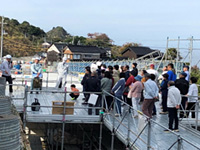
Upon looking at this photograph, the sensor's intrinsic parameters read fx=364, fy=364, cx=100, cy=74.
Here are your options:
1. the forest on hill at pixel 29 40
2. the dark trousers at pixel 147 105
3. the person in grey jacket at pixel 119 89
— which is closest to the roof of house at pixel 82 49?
the forest on hill at pixel 29 40

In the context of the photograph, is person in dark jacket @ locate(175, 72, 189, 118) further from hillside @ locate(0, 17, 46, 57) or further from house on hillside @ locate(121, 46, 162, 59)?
hillside @ locate(0, 17, 46, 57)

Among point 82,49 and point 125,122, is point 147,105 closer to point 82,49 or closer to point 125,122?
point 125,122

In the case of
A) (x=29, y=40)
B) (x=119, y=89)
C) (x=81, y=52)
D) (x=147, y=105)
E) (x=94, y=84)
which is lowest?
(x=147, y=105)

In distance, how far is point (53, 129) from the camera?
1509 cm

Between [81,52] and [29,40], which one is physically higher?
[29,40]

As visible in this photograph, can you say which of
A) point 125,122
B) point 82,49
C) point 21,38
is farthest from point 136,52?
point 125,122

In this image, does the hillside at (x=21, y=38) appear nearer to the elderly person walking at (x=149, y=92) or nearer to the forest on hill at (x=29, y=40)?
the forest on hill at (x=29, y=40)

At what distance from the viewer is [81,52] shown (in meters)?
77.6

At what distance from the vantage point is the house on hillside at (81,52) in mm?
76938

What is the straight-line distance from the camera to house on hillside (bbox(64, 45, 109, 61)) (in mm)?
76938

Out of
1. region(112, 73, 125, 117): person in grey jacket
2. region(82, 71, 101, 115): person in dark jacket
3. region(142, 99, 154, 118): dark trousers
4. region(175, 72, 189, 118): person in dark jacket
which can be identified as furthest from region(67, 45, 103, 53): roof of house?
region(142, 99, 154, 118): dark trousers

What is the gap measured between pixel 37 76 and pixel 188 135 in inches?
287

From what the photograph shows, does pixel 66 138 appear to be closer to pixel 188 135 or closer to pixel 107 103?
pixel 107 103

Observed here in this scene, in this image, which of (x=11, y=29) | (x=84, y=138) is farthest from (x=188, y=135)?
(x=11, y=29)
